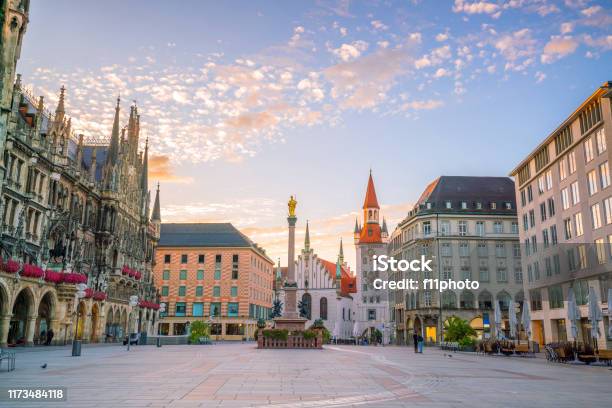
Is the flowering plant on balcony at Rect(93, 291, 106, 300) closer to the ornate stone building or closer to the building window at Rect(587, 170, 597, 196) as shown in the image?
the ornate stone building

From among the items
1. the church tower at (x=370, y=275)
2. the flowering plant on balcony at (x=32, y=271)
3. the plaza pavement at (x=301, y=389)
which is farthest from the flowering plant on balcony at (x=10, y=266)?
the church tower at (x=370, y=275)

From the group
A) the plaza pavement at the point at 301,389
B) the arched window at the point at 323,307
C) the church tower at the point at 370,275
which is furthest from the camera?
the arched window at the point at 323,307

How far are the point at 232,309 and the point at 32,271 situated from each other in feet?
194

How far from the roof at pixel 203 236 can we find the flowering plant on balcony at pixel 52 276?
54688 mm

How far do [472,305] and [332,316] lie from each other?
52135mm

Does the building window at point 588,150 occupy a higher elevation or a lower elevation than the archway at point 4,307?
higher

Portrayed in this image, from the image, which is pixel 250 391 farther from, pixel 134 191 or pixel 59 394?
pixel 134 191

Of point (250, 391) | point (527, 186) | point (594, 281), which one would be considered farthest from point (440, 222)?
point (250, 391)

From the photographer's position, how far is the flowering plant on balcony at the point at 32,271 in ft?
122

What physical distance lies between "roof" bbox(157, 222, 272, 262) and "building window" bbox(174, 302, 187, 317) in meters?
11.1

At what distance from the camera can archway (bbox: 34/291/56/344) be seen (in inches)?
1719

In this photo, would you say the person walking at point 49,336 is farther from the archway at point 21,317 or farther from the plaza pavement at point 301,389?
the plaza pavement at point 301,389

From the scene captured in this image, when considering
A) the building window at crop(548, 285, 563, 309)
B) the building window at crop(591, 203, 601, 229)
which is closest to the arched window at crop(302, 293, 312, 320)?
the building window at crop(548, 285, 563, 309)

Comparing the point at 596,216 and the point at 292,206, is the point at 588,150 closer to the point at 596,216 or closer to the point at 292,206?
the point at 596,216
